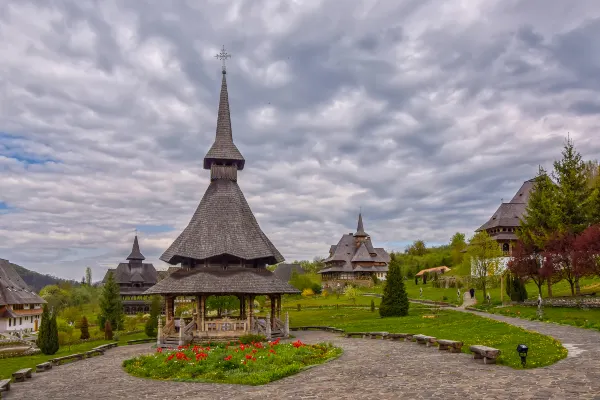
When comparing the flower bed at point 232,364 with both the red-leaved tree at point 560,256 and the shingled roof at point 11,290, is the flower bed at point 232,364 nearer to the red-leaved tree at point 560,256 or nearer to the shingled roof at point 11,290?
the red-leaved tree at point 560,256

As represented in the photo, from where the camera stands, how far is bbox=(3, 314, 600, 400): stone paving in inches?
470

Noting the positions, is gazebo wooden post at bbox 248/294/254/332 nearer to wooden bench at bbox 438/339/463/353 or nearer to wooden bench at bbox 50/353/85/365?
wooden bench at bbox 50/353/85/365

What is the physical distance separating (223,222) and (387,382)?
17.9 meters

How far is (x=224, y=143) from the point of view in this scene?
110 feet

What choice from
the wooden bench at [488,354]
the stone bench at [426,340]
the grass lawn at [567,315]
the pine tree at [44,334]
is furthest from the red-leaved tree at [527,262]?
the pine tree at [44,334]

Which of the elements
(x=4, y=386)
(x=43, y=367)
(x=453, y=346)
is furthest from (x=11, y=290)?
(x=453, y=346)

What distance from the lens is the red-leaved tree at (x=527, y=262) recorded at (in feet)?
121

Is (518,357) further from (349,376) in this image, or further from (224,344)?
(224,344)

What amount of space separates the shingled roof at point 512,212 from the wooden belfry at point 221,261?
3956cm

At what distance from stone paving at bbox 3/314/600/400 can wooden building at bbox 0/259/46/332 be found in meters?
38.7

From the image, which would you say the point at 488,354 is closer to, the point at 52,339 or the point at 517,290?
the point at 52,339

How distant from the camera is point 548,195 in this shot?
3988 cm

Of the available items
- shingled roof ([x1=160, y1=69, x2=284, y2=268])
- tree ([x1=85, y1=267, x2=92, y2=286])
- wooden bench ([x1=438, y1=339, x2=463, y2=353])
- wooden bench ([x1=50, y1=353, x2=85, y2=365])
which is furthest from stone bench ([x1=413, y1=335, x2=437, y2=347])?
tree ([x1=85, y1=267, x2=92, y2=286])

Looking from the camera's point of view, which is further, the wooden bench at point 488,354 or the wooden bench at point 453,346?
the wooden bench at point 453,346
